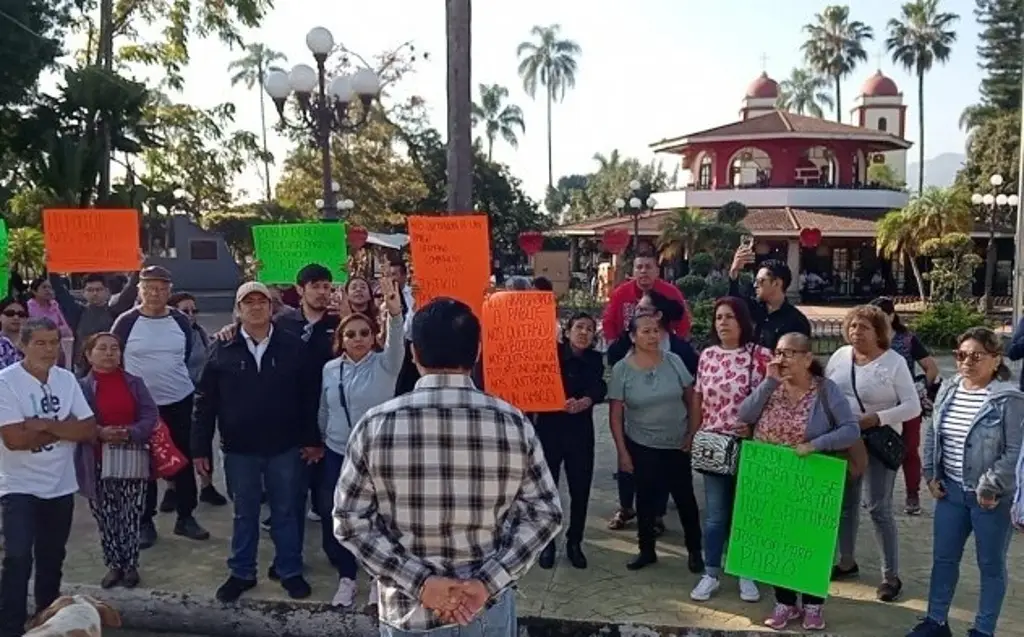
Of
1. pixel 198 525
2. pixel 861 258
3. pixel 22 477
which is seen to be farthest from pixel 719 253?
pixel 22 477

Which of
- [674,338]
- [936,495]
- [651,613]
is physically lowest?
[651,613]

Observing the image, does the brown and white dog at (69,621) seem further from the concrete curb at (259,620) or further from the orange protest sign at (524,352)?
the orange protest sign at (524,352)

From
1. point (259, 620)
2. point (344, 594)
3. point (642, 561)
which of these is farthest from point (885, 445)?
point (259, 620)

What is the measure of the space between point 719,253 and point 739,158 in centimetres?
1023

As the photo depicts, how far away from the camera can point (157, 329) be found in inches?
231

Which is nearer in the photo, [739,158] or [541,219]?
[739,158]

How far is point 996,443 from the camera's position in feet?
13.4

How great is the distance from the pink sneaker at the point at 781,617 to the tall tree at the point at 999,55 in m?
54.5

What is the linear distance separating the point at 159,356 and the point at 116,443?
3.22 feet

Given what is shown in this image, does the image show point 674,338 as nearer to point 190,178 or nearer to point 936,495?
point 936,495

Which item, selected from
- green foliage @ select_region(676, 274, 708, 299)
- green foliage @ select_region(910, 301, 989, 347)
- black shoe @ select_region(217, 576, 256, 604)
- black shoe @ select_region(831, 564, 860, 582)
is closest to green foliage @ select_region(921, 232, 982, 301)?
green foliage @ select_region(910, 301, 989, 347)

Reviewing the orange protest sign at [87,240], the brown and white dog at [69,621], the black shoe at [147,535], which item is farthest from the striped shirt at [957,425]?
the orange protest sign at [87,240]

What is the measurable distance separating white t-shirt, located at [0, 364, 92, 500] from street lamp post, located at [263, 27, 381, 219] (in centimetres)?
539

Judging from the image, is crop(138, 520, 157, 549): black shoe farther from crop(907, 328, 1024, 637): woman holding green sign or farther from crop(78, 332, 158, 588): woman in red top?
crop(907, 328, 1024, 637): woman holding green sign
